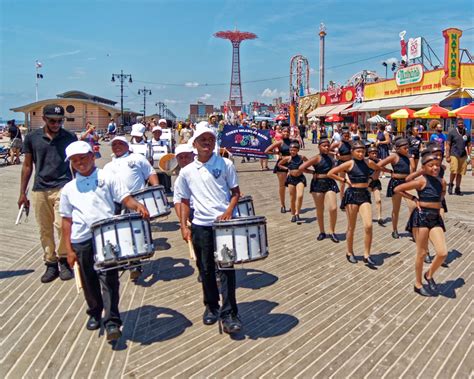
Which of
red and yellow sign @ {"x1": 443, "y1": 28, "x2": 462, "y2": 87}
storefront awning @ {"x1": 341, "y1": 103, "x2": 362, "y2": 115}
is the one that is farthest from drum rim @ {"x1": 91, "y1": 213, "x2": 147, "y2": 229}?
storefront awning @ {"x1": 341, "y1": 103, "x2": 362, "y2": 115}

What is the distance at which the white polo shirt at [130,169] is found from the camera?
566 centimetres

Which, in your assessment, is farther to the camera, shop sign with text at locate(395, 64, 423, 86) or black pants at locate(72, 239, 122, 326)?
shop sign with text at locate(395, 64, 423, 86)

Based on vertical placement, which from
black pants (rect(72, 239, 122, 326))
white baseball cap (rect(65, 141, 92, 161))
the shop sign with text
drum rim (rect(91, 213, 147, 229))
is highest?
the shop sign with text

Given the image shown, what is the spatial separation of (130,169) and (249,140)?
36.9 ft

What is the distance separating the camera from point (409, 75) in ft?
86.9

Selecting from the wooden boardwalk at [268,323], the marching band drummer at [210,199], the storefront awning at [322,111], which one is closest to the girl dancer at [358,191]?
the wooden boardwalk at [268,323]

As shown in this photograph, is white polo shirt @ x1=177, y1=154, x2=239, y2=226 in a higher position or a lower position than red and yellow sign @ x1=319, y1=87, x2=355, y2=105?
lower

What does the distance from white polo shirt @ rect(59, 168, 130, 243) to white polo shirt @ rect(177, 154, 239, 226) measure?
72 centimetres

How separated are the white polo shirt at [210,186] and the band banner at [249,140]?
42.0 feet

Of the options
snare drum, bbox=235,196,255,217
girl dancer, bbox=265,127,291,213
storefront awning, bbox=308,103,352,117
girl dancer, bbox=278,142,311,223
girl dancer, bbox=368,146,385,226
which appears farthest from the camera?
storefront awning, bbox=308,103,352,117

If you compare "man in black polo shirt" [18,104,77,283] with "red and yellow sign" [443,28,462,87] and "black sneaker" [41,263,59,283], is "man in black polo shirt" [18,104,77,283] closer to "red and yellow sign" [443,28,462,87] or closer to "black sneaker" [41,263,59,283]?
"black sneaker" [41,263,59,283]

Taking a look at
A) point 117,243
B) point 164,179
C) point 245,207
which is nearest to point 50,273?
point 117,243

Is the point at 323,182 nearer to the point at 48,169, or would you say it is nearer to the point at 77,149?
the point at 48,169

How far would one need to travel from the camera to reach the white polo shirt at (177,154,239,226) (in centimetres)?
383
